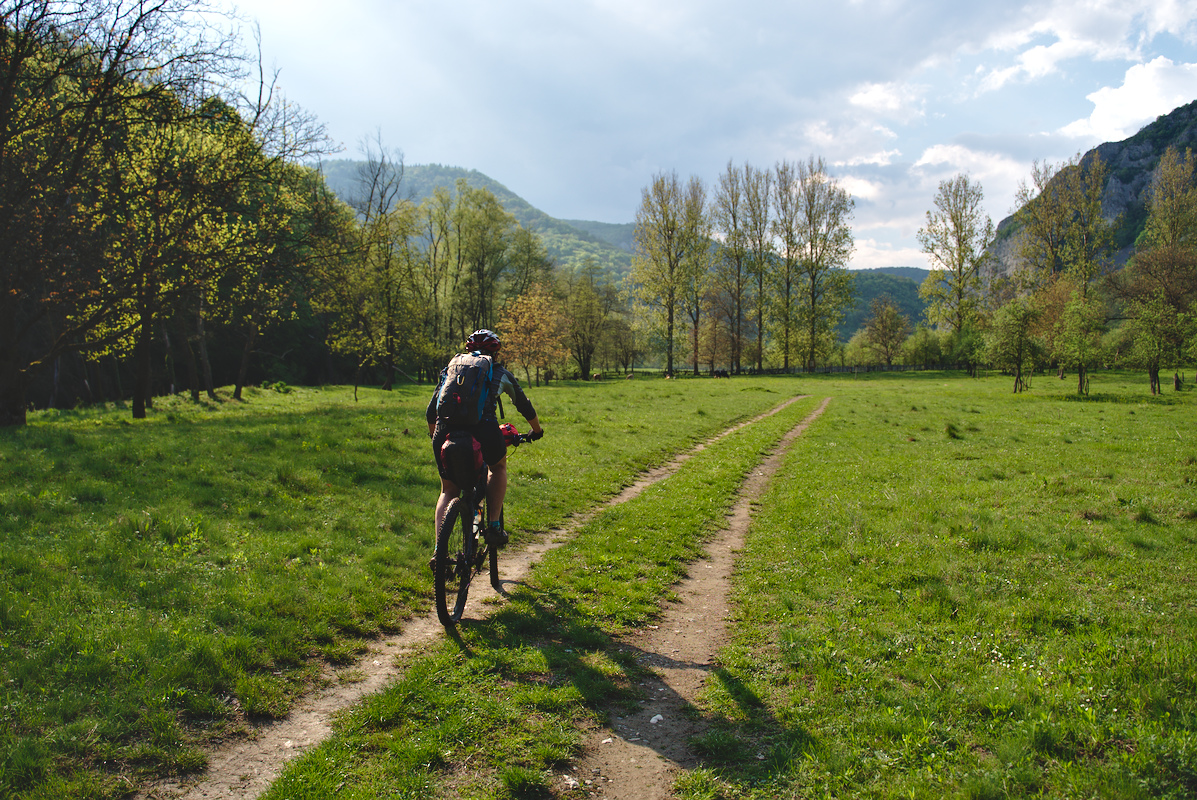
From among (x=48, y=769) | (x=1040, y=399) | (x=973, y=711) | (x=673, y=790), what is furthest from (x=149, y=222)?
(x=1040, y=399)

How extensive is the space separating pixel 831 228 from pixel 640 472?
66.0m

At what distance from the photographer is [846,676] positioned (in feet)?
17.3

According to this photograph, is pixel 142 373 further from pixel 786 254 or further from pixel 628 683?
pixel 786 254

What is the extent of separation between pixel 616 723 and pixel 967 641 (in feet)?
12.9

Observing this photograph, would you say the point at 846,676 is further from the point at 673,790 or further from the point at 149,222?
the point at 149,222

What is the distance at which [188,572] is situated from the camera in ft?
22.6

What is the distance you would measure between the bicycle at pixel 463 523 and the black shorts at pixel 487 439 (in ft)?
0.43

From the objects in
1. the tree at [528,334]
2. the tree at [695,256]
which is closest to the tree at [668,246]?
the tree at [695,256]

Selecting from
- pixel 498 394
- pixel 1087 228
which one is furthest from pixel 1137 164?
pixel 498 394

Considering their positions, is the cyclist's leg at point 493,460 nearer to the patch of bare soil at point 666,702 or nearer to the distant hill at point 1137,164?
the patch of bare soil at point 666,702

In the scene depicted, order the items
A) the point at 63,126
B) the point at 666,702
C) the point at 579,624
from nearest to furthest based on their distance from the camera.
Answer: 1. the point at 666,702
2. the point at 579,624
3. the point at 63,126

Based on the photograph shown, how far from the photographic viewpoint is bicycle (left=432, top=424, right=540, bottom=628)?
613cm

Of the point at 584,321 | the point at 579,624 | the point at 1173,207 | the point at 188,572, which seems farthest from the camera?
the point at 584,321

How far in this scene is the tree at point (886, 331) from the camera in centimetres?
10394
